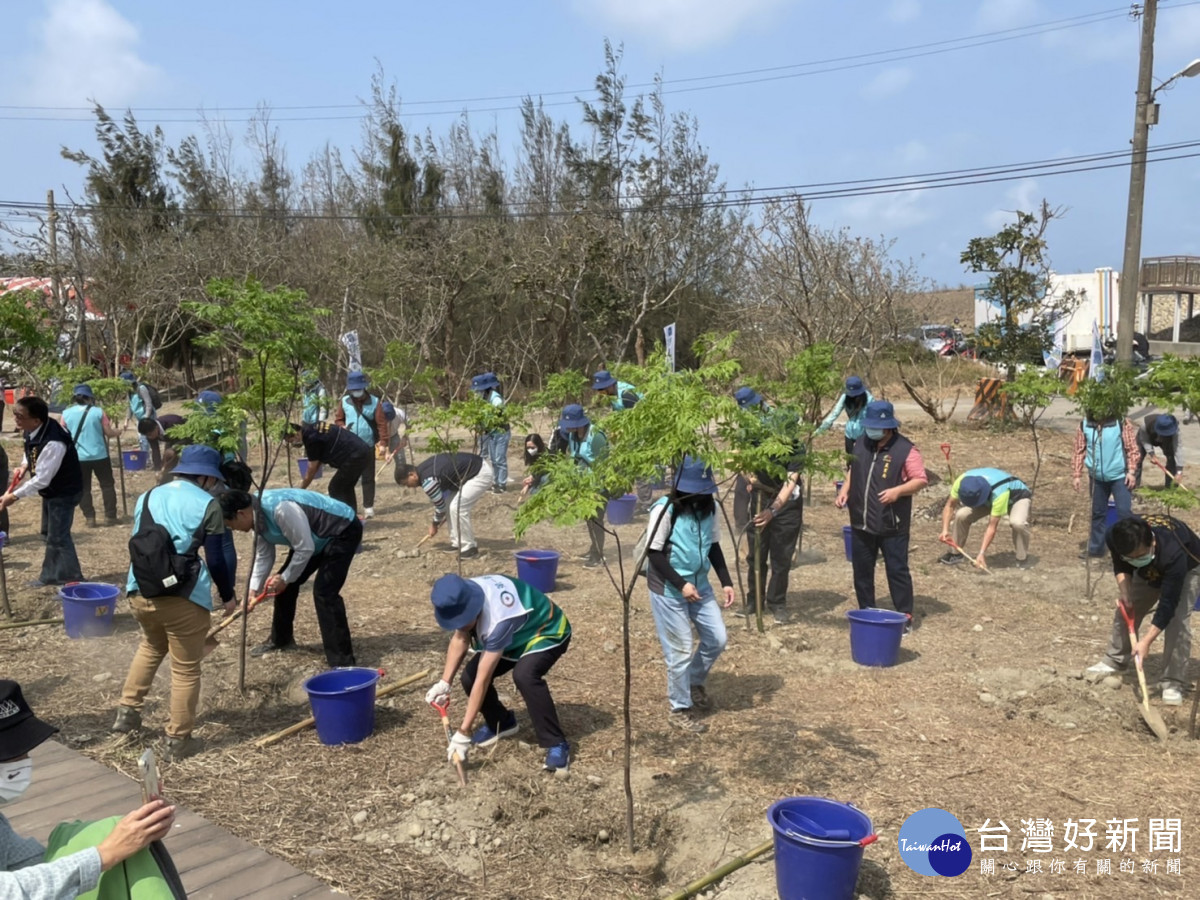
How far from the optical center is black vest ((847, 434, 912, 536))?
22.7 feet

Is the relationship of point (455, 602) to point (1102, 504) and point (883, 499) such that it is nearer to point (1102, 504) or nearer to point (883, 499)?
point (883, 499)

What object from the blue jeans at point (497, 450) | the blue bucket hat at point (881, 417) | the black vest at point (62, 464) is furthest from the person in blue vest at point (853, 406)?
the black vest at point (62, 464)

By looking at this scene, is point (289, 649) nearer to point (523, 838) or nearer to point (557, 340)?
point (523, 838)

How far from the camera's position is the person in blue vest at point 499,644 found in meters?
4.65

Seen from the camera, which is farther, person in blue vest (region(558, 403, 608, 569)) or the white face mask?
person in blue vest (region(558, 403, 608, 569))

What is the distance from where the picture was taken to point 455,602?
459 centimetres

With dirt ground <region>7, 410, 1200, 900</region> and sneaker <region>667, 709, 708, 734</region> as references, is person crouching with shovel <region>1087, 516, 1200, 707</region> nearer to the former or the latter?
dirt ground <region>7, 410, 1200, 900</region>

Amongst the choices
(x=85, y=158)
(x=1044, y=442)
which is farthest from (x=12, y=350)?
(x=85, y=158)

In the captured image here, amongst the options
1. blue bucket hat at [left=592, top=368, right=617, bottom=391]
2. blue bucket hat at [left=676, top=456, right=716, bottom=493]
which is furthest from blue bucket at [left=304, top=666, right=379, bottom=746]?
blue bucket hat at [left=592, top=368, right=617, bottom=391]

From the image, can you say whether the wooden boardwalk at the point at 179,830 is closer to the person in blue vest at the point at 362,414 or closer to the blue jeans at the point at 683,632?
the blue jeans at the point at 683,632

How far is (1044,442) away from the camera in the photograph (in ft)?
55.4

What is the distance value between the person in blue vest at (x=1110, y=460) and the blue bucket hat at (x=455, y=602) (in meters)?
6.41

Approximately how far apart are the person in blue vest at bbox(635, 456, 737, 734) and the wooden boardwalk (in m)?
2.29

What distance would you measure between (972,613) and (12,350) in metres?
8.56
